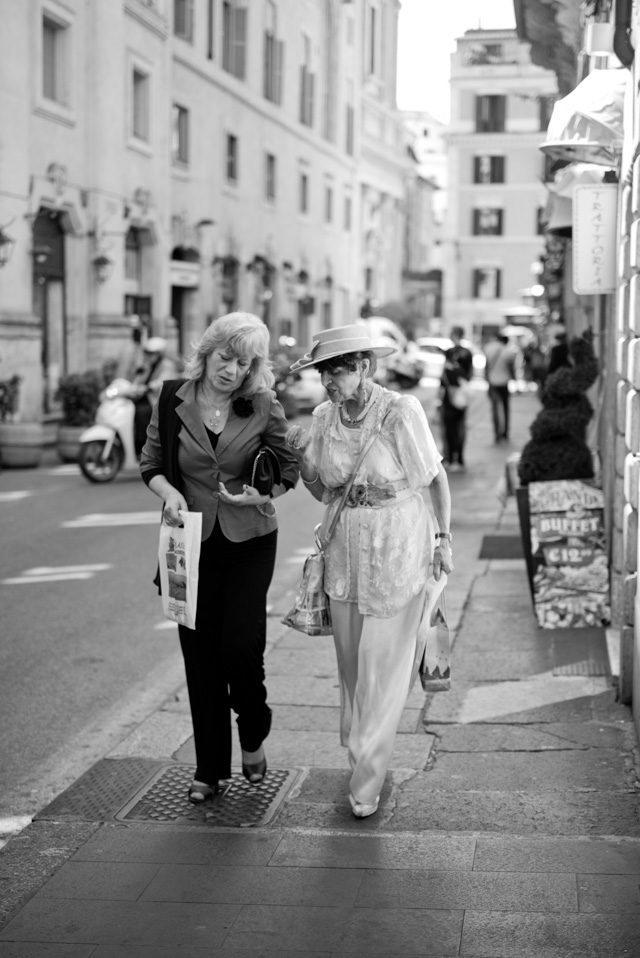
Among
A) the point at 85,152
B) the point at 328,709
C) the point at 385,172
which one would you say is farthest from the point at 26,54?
the point at 385,172

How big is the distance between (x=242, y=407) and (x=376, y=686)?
113 centimetres

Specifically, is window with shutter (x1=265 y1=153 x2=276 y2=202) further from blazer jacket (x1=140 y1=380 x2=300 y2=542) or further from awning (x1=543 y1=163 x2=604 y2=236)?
blazer jacket (x1=140 y1=380 x2=300 y2=542)

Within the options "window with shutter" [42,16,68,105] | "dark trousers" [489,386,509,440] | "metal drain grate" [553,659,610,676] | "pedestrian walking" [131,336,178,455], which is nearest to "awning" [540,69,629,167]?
"metal drain grate" [553,659,610,676]

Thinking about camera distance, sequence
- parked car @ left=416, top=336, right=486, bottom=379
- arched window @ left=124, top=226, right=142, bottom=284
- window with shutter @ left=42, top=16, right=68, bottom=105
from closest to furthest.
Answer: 1. window with shutter @ left=42, top=16, right=68, bottom=105
2. arched window @ left=124, top=226, right=142, bottom=284
3. parked car @ left=416, top=336, right=486, bottom=379

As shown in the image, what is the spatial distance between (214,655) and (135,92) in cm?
2348

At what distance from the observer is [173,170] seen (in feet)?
96.6

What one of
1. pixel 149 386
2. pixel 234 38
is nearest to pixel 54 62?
pixel 149 386

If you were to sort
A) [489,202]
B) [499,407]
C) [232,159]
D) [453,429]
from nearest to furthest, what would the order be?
[453,429] → [499,407] → [232,159] → [489,202]

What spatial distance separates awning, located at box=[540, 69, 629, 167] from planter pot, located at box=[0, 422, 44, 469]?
1109cm

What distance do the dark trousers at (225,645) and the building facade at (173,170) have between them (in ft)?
50.5

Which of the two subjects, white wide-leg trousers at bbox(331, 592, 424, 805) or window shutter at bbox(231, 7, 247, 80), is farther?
window shutter at bbox(231, 7, 247, 80)

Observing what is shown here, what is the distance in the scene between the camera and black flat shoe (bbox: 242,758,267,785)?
208 inches

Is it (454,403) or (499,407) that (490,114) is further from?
(454,403)

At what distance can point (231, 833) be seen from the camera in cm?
475
